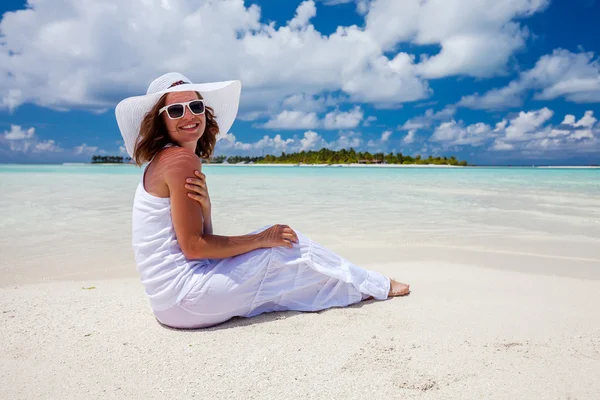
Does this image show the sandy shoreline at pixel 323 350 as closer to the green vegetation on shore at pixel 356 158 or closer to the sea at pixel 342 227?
the sea at pixel 342 227

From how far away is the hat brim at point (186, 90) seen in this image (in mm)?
2686

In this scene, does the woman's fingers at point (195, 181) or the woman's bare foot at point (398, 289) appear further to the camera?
the woman's bare foot at point (398, 289)

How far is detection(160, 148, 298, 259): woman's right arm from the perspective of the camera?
2.49 m

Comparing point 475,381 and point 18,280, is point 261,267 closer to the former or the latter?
point 475,381

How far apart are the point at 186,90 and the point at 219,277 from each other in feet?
3.97

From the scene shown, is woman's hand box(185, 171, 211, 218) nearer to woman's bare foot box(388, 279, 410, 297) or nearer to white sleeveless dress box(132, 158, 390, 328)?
white sleeveless dress box(132, 158, 390, 328)

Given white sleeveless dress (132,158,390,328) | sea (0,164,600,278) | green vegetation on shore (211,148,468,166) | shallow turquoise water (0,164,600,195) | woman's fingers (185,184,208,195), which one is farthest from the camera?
green vegetation on shore (211,148,468,166)

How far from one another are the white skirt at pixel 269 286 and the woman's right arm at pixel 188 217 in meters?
0.13

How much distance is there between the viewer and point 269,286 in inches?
113

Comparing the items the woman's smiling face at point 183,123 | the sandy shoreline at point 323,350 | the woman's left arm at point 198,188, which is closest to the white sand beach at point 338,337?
the sandy shoreline at point 323,350

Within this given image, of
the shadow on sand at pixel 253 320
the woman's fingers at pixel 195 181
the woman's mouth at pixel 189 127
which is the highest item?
the woman's mouth at pixel 189 127

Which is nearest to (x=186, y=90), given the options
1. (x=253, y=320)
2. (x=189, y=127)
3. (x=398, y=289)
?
(x=189, y=127)

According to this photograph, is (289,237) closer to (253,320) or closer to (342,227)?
(253,320)

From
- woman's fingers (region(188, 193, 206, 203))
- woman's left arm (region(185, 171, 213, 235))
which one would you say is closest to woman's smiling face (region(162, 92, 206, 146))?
woman's left arm (region(185, 171, 213, 235))
